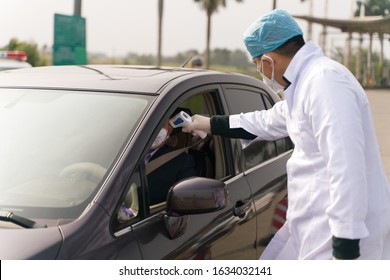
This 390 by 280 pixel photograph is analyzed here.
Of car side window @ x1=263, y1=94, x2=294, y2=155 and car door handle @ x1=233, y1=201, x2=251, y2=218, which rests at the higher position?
car side window @ x1=263, y1=94, x2=294, y2=155

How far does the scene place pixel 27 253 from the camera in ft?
6.49

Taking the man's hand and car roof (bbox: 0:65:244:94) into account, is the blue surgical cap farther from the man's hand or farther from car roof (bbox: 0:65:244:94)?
the man's hand

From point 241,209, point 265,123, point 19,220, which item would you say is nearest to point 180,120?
point 265,123

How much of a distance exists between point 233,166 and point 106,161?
1.08m

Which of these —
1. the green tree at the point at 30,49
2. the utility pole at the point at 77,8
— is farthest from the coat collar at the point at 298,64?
the green tree at the point at 30,49

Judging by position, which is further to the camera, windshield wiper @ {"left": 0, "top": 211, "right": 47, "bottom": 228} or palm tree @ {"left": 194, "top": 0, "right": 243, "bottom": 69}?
palm tree @ {"left": 194, "top": 0, "right": 243, "bottom": 69}

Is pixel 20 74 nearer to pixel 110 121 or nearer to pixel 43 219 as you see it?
pixel 110 121

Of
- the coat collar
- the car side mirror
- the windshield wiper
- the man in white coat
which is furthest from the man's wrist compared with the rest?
the windshield wiper

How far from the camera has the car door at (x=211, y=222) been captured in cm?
243

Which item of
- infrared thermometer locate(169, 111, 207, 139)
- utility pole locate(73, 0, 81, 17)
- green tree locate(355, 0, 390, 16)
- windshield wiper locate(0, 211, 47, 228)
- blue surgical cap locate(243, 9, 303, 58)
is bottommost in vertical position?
windshield wiper locate(0, 211, 47, 228)

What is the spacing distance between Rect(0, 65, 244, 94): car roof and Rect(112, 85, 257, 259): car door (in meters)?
0.15

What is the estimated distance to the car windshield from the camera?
240cm

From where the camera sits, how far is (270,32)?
262 cm
